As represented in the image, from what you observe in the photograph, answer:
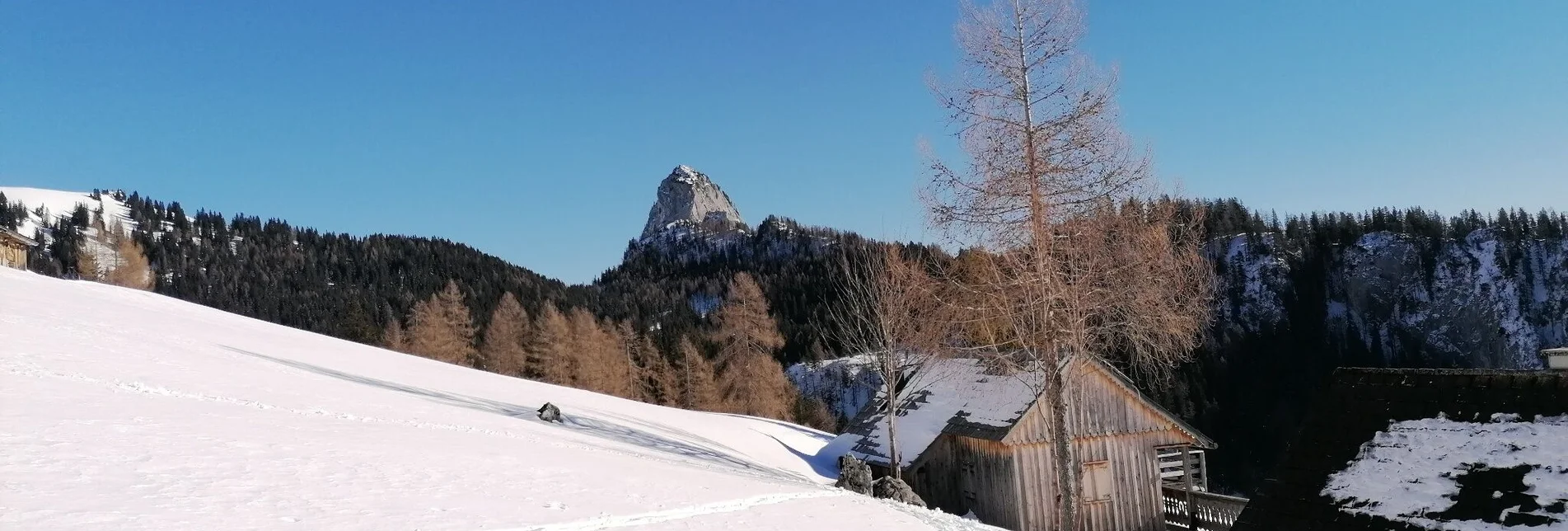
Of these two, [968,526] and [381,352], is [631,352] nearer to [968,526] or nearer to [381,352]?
[381,352]

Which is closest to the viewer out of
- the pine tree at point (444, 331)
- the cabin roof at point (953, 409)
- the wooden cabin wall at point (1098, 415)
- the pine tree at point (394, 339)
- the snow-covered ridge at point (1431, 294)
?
the wooden cabin wall at point (1098, 415)

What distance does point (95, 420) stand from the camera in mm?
11586

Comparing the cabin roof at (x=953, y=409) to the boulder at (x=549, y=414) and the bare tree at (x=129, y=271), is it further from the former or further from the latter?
the bare tree at (x=129, y=271)

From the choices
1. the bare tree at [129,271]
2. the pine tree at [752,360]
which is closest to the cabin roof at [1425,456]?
the pine tree at [752,360]

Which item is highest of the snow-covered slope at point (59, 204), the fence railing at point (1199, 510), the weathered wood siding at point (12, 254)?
the snow-covered slope at point (59, 204)

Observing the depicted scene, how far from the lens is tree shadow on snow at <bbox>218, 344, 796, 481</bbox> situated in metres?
21.0

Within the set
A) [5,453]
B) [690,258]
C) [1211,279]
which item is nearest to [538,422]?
[5,453]

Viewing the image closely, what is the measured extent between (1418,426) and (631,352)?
62.8 meters

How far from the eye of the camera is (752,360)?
52.4 meters

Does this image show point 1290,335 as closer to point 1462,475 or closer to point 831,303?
point 831,303

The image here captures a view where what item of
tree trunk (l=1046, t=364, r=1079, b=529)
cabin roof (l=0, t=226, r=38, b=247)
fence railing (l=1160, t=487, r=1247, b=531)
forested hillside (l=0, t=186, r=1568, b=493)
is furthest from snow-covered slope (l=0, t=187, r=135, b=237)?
tree trunk (l=1046, t=364, r=1079, b=529)

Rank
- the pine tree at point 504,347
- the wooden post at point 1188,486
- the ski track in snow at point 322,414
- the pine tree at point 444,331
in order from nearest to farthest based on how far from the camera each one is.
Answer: the ski track in snow at point 322,414 < the wooden post at point 1188,486 < the pine tree at point 444,331 < the pine tree at point 504,347

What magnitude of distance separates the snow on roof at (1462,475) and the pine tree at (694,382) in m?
49.8

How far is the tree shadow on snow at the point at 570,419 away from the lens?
21.0m
